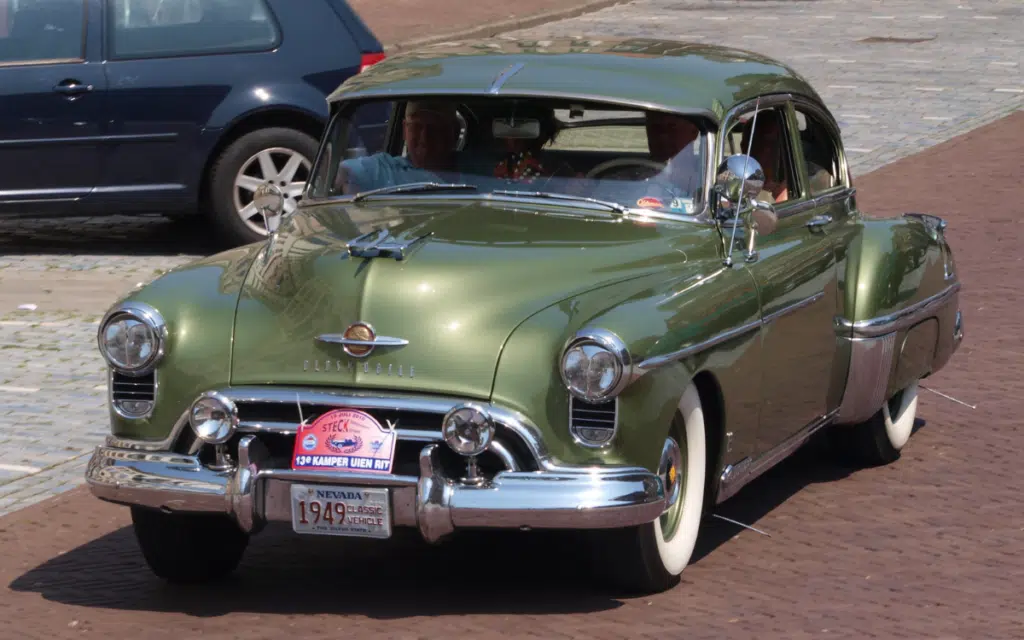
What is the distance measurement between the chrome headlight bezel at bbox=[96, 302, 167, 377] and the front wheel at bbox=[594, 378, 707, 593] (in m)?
1.42

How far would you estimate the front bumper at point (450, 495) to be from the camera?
5.46 m

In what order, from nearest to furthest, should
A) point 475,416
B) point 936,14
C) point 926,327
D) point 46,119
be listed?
point 475,416 < point 926,327 < point 46,119 < point 936,14

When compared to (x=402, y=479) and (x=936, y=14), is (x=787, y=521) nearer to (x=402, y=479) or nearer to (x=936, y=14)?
(x=402, y=479)

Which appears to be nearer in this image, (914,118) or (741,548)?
(741,548)

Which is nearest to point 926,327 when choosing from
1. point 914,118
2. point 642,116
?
point 642,116

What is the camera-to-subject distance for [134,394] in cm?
596

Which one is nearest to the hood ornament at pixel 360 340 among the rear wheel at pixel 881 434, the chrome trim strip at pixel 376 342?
the chrome trim strip at pixel 376 342

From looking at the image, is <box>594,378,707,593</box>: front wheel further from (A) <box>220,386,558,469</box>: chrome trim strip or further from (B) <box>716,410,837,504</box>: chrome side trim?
(A) <box>220,386,558,469</box>: chrome trim strip

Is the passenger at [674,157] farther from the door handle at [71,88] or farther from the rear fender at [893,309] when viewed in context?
the door handle at [71,88]

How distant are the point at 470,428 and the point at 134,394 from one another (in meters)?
1.13

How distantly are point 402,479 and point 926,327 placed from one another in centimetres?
309

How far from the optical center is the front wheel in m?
5.84

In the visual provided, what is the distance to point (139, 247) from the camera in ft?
41.7

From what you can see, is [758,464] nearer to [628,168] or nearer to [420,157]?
[628,168]
